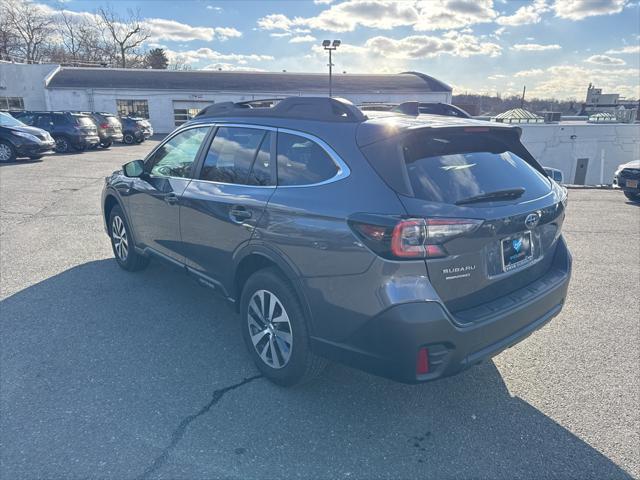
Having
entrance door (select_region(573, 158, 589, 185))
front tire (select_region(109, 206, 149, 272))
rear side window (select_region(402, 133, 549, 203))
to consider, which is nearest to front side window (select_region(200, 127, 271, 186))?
rear side window (select_region(402, 133, 549, 203))

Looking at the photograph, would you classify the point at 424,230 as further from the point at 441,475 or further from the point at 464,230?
the point at 441,475

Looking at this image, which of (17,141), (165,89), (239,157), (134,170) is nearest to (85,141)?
(17,141)

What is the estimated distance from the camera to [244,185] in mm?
3191

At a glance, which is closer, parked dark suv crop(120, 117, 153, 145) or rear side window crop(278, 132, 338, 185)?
rear side window crop(278, 132, 338, 185)

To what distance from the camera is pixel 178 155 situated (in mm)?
4086

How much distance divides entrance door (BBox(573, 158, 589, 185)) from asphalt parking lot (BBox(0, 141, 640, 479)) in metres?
25.9

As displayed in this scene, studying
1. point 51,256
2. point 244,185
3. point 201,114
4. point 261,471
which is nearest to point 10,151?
point 51,256

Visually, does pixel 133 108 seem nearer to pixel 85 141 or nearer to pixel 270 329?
pixel 85 141

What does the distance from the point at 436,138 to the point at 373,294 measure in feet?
3.43

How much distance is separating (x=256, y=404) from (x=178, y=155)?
2.42m

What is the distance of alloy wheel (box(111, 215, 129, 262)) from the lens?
505 centimetres

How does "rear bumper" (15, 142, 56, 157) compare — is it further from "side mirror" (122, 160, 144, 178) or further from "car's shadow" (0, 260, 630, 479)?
"car's shadow" (0, 260, 630, 479)

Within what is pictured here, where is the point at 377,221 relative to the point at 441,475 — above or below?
above

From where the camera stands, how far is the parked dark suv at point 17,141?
15.0 meters
